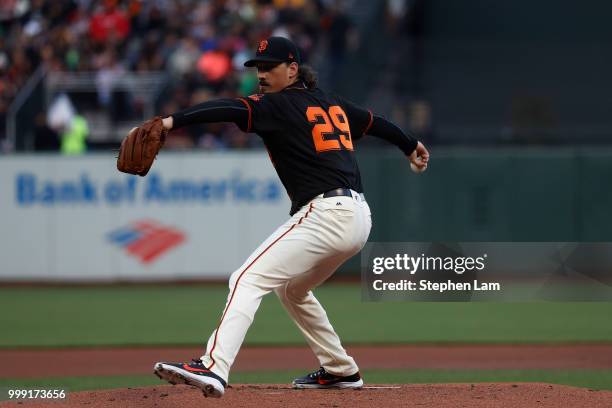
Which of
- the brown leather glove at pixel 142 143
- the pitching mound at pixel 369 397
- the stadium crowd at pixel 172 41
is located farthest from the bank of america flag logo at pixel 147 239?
the brown leather glove at pixel 142 143

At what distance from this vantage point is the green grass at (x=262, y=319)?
360 inches

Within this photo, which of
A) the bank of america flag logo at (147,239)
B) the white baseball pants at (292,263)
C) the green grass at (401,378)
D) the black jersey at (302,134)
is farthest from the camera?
the bank of america flag logo at (147,239)

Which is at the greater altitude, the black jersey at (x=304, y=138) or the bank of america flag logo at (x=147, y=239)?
the black jersey at (x=304, y=138)

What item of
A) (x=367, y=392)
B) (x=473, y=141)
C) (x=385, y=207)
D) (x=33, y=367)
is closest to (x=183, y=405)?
(x=367, y=392)

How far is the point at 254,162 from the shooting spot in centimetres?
1371

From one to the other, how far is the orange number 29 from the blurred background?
7.67 ft

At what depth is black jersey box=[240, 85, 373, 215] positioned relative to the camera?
5.18 m

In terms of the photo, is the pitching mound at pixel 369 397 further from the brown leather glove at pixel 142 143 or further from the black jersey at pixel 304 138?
the brown leather glove at pixel 142 143

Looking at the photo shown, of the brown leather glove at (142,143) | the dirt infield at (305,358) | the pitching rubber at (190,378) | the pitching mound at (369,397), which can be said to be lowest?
the dirt infield at (305,358)

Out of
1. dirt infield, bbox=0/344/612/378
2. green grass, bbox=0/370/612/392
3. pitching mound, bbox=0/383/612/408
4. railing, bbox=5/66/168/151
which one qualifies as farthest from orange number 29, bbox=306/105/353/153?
railing, bbox=5/66/168/151

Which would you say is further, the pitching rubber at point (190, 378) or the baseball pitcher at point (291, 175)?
the baseball pitcher at point (291, 175)

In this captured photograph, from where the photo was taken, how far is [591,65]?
52.7ft

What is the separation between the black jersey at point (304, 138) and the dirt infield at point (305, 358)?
2.46 metres

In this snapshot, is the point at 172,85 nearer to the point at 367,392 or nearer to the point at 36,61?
the point at 36,61
